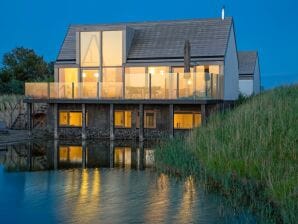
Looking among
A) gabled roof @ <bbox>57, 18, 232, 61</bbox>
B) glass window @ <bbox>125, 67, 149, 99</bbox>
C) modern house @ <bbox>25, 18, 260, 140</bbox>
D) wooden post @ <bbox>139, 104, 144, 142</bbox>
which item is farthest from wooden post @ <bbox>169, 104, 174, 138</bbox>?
gabled roof @ <bbox>57, 18, 232, 61</bbox>

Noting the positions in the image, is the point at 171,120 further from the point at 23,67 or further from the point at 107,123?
the point at 23,67

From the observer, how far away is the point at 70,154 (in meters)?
24.2

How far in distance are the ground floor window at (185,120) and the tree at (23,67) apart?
2765 centimetres

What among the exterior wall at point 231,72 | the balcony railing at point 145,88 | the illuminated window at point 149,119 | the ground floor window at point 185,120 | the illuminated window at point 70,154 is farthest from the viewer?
the exterior wall at point 231,72

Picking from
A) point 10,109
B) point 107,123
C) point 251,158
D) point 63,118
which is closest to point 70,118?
point 63,118

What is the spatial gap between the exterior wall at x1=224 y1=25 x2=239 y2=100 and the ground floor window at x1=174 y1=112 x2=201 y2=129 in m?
3.34

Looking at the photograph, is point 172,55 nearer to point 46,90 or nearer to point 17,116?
point 46,90

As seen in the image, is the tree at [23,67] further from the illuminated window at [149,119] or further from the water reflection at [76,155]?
the water reflection at [76,155]

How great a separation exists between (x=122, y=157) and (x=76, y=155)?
2.37 metres

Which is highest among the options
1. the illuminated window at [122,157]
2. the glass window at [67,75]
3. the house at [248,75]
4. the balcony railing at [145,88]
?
the house at [248,75]

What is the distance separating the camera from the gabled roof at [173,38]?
32.8 m

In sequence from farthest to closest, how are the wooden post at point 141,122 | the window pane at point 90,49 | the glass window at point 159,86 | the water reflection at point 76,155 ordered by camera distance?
the window pane at point 90,49 → the wooden post at point 141,122 → the glass window at point 159,86 → the water reflection at point 76,155

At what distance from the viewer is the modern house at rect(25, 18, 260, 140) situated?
28.5m

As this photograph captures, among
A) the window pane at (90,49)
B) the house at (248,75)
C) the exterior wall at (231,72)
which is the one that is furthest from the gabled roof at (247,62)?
the window pane at (90,49)
